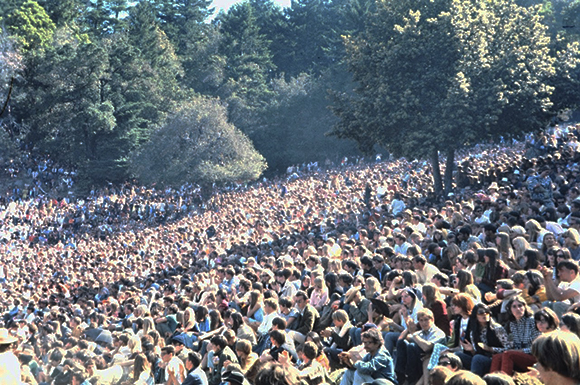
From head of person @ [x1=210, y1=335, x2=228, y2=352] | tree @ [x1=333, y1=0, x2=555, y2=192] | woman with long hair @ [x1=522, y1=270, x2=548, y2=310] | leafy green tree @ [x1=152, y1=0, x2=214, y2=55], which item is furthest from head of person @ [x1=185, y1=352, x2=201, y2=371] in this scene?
leafy green tree @ [x1=152, y1=0, x2=214, y2=55]

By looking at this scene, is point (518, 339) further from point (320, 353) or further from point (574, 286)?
point (320, 353)

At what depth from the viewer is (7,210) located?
50.7 meters

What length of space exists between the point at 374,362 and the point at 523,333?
60.2 inches

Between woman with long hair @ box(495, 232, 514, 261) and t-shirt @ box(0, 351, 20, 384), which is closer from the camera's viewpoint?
t-shirt @ box(0, 351, 20, 384)

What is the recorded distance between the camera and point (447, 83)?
28094 millimetres

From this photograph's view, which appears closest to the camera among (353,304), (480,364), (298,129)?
(480,364)

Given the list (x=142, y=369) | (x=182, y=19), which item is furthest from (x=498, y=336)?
(x=182, y=19)

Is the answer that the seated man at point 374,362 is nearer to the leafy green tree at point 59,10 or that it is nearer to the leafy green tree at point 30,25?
the leafy green tree at point 30,25

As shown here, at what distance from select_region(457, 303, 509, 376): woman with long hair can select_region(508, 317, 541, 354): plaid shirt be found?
A: 0.10 meters

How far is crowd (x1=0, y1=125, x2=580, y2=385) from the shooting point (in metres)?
7.65

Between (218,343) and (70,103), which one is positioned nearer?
(218,343)

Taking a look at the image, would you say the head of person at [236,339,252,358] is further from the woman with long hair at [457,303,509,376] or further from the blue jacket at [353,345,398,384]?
the woman with long hair at [457,303,509,376]

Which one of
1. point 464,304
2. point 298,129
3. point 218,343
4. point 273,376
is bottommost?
point 298,129

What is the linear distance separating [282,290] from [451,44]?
58.7 ft
